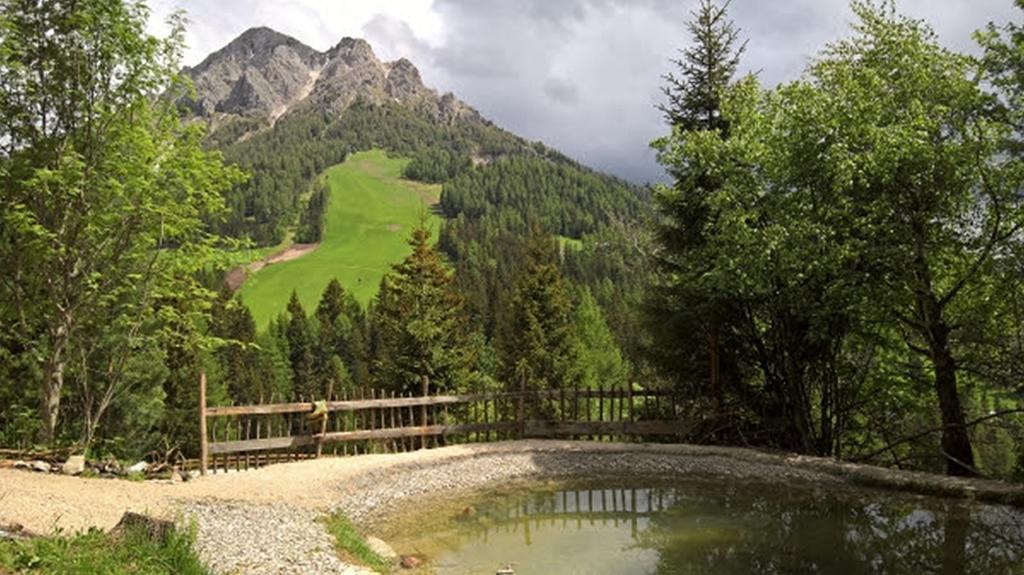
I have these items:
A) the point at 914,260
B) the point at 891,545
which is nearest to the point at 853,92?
the point at 914,260

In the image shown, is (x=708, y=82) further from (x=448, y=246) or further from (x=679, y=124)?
(x=448, y=246)

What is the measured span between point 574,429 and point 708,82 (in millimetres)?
10589

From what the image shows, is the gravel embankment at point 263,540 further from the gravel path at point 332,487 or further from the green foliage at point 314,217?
the green foliage at point 314,217

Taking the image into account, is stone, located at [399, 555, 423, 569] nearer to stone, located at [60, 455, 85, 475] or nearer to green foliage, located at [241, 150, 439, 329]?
stone, located at [60, 455, 85, 475]

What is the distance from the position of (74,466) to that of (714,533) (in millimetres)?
11432

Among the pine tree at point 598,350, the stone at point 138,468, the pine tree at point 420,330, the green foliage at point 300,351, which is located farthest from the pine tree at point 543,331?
the green foliage at point 300,351

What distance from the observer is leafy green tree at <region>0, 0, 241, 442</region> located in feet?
39.9

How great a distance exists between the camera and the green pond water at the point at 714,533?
394 inches

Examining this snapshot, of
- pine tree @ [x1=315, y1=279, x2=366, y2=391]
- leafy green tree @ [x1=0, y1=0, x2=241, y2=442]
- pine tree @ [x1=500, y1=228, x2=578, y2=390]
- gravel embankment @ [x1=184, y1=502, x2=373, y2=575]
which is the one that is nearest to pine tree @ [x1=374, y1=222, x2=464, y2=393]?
pine tree @ [x1=500, y1=228, x2=578, y2=390]

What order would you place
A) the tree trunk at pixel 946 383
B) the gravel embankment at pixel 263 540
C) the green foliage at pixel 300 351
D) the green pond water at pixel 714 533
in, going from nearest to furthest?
the gravel embankment at pixel 263 540, the green pond water at pixel 714 533, the tree trunk at pixel 946 383, the green foliage at pixel 300 351

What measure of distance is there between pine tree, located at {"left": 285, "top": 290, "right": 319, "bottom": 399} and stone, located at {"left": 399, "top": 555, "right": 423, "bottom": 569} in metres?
53.7

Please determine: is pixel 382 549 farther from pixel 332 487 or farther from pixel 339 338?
pixel 339 338

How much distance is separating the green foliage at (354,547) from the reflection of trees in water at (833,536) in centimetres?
409

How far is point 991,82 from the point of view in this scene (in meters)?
13.8
